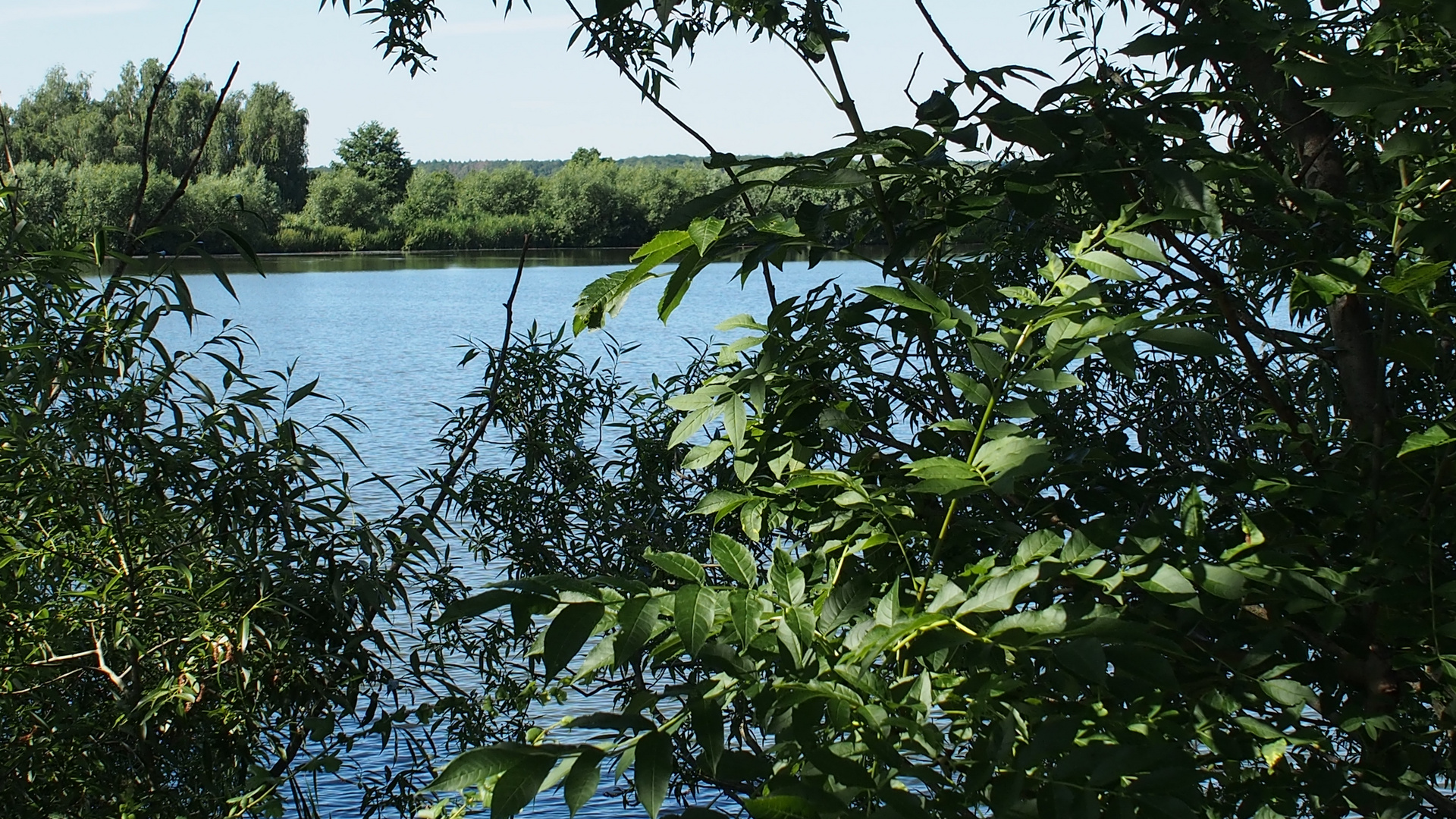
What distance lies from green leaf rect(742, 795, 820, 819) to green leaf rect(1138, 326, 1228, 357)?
1.77 feet

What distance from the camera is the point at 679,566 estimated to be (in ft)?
3.11

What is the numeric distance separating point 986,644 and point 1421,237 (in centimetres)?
75

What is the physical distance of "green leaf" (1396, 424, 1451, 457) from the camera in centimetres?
112

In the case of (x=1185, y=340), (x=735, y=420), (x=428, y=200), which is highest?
(x=428, y=200)

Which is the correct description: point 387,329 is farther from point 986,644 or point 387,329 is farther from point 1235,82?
point 986,644

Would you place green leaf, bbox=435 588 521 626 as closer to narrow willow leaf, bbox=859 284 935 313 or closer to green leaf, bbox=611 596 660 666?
green leaf, bbox=611 596 660 666

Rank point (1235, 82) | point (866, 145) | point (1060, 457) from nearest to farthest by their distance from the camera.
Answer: point (866, 145) < point (1060, 457) < point (1235, 82)

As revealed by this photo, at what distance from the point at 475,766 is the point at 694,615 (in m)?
0.20

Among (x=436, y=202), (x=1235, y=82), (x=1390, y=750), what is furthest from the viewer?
(x=436, y=202)

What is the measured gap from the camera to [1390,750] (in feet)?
4.38

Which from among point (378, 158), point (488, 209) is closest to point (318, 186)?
point (488, 209)

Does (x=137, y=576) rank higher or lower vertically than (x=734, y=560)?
lower

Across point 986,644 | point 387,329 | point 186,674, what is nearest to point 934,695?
point 986,644

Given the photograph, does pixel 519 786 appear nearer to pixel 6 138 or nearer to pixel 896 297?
pixel 896 297
